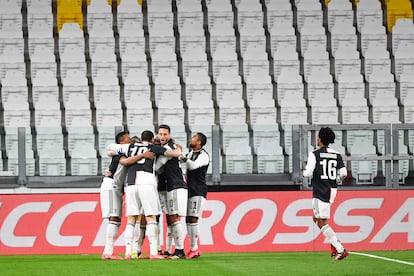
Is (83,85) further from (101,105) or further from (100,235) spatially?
(100,235)

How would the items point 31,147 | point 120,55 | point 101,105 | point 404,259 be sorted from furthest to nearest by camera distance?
point 120,55 < point 101,105 < point 31,147 < point 404,259

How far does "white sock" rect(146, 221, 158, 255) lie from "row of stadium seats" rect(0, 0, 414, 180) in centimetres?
656

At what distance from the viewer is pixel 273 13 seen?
2438 centimetres

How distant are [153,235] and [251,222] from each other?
12.8 feet

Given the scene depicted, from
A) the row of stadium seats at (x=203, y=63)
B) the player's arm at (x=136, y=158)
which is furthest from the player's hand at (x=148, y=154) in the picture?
the row of stadium seats at (x=203, y=63)

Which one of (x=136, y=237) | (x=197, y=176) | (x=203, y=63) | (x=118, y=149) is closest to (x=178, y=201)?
(x=197, y=176)

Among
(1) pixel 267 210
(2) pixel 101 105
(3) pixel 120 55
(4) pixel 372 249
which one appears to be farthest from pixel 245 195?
(3) pixel 120 55

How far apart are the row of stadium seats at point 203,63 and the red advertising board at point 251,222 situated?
3.67m

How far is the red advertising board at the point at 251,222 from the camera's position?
17531mm

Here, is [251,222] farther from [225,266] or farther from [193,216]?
[225,266]

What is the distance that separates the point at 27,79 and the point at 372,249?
8.85 meters

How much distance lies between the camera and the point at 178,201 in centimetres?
1453

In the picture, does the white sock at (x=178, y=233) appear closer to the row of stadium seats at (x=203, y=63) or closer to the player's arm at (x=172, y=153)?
the player's arm at (x=172, y=153)

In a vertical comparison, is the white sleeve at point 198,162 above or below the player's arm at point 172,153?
below
